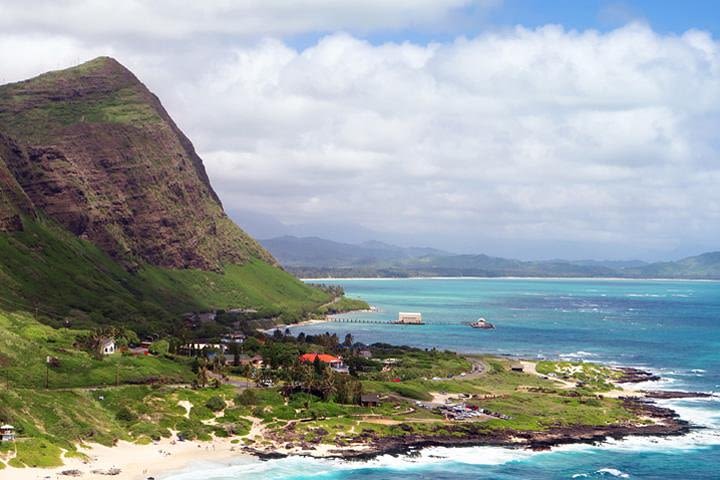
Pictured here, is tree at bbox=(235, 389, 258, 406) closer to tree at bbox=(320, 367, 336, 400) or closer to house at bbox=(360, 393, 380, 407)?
tree at bbox=(320, 367, 336, 400)

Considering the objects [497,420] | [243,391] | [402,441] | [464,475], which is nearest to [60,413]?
[243,391]

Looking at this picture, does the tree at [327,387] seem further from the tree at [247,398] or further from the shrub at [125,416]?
the shrub at [125,416]

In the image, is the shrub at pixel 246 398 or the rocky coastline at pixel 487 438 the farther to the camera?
the shrub at pixel 246 398

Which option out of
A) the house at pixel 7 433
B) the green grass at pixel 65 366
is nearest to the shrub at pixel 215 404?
the green grass at pixel 65 366

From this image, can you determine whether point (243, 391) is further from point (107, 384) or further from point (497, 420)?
point (497, 420)

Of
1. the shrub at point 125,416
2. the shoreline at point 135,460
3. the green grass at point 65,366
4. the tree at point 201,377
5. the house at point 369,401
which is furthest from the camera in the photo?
the tree at point 201,377
